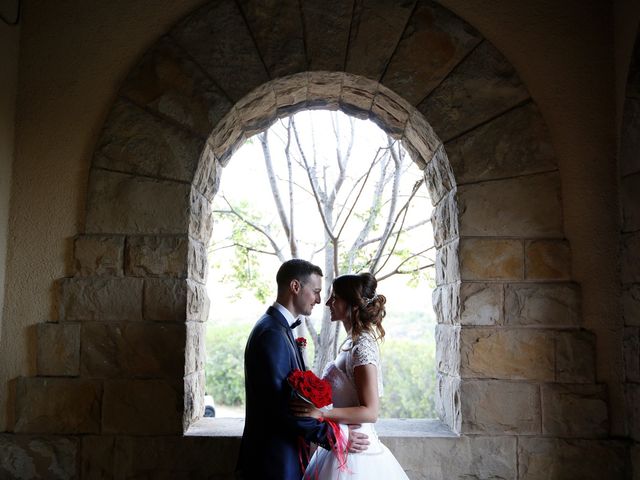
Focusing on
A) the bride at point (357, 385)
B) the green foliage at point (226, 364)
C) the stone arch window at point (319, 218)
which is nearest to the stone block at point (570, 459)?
the bride at point (357, 385)

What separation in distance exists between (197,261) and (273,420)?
105cm

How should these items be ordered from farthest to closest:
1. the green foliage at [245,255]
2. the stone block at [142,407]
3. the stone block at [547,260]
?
the green foliage at [245,255]
the stone block at [547,260]
the stone block at [142,407]

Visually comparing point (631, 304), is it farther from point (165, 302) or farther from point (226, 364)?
point (226, 364)

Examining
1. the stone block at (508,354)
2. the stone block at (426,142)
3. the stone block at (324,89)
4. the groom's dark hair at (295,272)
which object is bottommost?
the stone block at (508,354)

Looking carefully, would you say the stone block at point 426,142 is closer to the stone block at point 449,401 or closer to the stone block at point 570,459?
the stone block at point 449,401

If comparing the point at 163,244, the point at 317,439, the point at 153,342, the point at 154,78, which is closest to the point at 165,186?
the point at 163,244

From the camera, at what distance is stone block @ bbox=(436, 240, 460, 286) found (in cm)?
283

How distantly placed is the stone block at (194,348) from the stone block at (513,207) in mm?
1355

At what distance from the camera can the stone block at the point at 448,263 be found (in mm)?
2833

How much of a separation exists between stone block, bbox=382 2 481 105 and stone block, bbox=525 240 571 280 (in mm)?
896

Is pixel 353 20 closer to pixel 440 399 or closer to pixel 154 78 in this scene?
pixel 154 78

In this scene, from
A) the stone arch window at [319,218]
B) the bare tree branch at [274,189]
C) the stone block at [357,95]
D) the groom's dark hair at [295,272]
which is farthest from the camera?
the stone arch window at [319,218]

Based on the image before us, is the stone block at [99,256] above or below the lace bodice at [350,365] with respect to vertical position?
above

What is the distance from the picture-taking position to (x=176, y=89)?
2.89 meters
